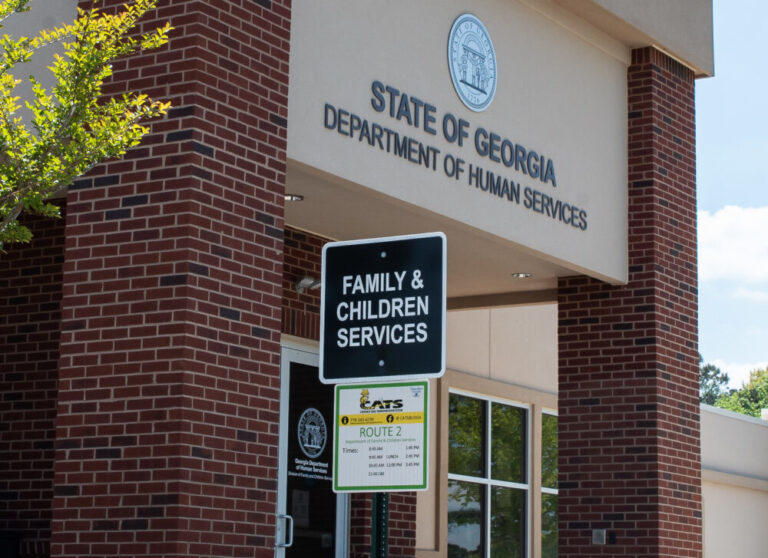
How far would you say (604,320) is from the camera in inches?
545

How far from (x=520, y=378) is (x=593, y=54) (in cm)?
497

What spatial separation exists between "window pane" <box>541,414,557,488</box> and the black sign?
11.5m

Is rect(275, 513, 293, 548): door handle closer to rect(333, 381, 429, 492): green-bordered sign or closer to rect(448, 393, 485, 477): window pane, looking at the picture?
rect(448, 393, 485, 477): window pane

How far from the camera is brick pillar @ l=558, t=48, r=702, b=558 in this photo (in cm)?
1338

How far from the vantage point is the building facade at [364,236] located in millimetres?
8383

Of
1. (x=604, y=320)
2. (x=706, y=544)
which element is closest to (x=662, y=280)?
(x=604, y=320)

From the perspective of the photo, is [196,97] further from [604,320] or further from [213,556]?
[604,320]

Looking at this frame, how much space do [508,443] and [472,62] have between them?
21.0 ft

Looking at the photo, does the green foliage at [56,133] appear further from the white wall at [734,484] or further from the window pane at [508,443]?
the white wall at [734,484]

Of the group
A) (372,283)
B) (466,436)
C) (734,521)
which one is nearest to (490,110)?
(466,436)

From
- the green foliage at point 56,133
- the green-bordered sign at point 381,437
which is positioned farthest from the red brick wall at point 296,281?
the green-bordered sign at point 381,437

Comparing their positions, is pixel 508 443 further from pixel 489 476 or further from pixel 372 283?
pixel 372 283

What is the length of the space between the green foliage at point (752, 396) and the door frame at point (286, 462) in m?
58.8

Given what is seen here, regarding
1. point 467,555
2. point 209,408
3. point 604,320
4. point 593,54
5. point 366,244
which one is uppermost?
point 593,54
